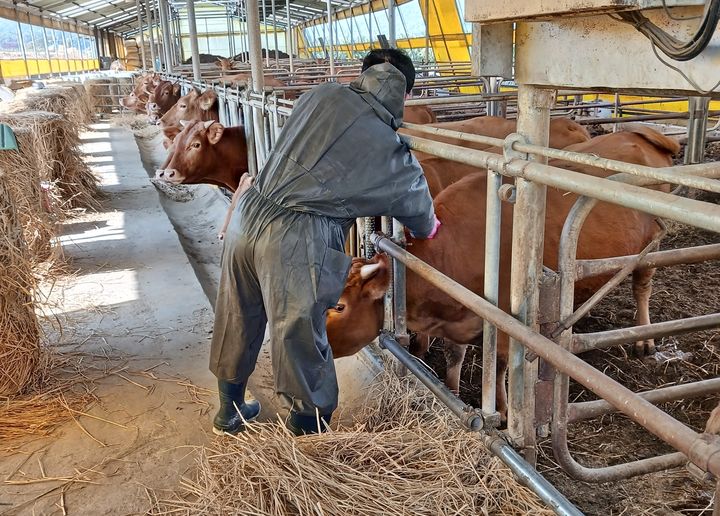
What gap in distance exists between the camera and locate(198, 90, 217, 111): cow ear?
1012 centimetres

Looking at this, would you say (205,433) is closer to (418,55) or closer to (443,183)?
(443,183)

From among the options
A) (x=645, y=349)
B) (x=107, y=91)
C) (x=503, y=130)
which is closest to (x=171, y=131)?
(x=503, y=130)

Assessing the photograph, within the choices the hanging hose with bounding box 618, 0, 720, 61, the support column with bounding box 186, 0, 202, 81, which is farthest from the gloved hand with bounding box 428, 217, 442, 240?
the support column with bounding box 186, 0, 202, 81

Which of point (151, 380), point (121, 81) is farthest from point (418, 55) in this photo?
point (151, 380)

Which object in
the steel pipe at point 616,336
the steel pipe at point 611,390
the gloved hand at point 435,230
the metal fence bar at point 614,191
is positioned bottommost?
the steel pipe at point 616,336

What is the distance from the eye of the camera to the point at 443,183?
5301mm

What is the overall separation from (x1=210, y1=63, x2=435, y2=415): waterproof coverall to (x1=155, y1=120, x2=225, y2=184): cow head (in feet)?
14.6

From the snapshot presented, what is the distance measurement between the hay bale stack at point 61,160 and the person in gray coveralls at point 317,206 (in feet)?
17.5

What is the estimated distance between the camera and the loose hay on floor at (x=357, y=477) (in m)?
2.45

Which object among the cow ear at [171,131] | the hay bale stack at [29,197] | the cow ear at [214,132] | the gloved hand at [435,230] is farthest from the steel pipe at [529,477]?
the cow ear at [171,131]

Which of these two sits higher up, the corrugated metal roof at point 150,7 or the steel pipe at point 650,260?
the corrugated metal roof at point 150,7

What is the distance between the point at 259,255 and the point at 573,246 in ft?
4.67

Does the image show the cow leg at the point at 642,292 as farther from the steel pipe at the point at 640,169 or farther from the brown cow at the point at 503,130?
the steel pipe at the point at 640,169

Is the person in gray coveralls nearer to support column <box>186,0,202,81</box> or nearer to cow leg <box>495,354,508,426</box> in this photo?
cow leg <box>495,354,508,426</box>
